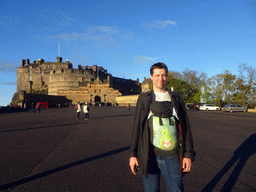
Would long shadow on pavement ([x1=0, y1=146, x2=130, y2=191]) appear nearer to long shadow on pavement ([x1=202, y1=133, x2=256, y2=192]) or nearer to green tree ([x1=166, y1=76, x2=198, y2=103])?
long shadow on pavement ([x1=202, y1=133, x2=256, y2=192])

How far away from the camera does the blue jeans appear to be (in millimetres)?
1955

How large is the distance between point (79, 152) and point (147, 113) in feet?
13.1

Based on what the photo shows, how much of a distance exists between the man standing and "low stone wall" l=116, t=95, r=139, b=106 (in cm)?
5901

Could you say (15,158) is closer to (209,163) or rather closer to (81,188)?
(81,188)

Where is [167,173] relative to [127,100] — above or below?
below

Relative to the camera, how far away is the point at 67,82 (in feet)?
257

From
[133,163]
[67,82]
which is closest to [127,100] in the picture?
[67,82]

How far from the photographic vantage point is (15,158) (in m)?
4.89

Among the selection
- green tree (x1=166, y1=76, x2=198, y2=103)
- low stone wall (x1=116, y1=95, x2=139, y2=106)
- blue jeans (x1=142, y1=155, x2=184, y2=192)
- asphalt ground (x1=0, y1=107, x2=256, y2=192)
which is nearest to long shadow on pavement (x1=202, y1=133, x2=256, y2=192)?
asphalt ground (x1=0, y1=107, x2=256, y2=192)

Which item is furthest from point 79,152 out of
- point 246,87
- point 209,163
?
point 246,87

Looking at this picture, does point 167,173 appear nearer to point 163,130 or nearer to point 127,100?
point 163,130

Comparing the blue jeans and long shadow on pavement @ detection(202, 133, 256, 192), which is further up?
the blue jeans

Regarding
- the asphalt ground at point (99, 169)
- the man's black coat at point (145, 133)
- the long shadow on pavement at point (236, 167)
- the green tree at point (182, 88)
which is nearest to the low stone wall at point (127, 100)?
the green tree at point (182, 88)

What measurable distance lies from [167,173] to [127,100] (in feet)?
210
